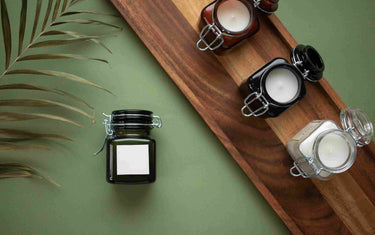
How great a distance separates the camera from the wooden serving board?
816 millimetres

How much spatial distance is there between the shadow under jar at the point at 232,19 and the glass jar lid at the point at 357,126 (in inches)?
13.2

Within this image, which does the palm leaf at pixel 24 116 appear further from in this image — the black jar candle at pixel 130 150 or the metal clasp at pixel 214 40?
the metal clasp at pixel 214 40

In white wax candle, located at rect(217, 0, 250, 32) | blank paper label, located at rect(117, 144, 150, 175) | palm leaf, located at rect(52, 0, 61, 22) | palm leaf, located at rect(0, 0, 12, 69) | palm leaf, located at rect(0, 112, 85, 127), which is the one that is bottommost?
blank paper label, located at rect(117, 144, 150, 175)

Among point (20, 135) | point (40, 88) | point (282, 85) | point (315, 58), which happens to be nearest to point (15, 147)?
point (20, 135)

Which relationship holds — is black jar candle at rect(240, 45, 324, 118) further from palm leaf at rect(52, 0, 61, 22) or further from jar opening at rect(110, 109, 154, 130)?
palm leaf at rect(52, 0, 61, 22)

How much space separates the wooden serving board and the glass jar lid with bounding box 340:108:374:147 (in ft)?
0.10

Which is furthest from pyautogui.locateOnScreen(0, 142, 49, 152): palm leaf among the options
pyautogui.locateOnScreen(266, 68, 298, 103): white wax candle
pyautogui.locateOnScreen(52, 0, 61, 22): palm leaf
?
pyautogui.locateOnScreen(266, 68, 298, 103): white wax candle

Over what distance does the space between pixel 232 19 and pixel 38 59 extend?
500mm

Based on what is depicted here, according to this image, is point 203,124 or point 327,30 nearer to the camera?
point 203,124

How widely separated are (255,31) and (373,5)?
1.59 ft

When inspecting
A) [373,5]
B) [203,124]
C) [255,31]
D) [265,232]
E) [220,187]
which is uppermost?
[373,5]

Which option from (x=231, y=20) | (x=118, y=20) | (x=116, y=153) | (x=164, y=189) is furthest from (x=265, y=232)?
(x=118, y=20)

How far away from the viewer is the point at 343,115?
83 cm

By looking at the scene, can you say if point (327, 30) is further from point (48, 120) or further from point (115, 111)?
point (48, 120)
